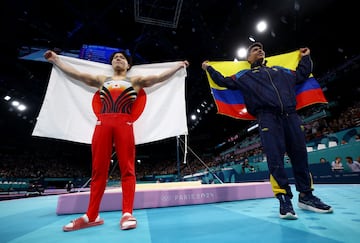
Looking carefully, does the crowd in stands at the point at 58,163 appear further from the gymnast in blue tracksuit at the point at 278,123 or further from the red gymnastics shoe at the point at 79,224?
the red gymnastics shoe at the point at 79,224

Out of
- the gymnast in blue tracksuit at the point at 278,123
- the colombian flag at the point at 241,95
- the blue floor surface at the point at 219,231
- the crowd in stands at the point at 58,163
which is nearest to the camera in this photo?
the blue floor surface at the point at 219,231

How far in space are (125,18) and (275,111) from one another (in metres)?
7.10

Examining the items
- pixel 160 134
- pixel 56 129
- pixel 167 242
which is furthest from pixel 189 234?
pixel 56 129

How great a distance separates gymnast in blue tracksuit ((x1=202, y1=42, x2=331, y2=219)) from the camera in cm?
179

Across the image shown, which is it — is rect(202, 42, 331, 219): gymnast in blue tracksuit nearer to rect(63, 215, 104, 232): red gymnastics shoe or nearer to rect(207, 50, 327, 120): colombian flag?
rect(207, 50, 327, 120): colombian flag

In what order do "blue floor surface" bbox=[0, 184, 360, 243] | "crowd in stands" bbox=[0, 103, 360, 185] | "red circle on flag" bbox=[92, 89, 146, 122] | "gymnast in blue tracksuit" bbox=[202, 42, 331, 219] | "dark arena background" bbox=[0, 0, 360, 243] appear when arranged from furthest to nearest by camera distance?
"crowd in stands" bbox=[0, 103, 360, 185], "red circle on flag" bbox=[92, 89, 146, 122], "gymnast in blue tracksuit" bbox=[202, 42, 331, 219], "dark arena background" bbox=[0, 0, 360, 243], "blue floor surface" bbox=[0, 184, 360, 243]

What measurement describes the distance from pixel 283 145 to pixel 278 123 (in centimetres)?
21

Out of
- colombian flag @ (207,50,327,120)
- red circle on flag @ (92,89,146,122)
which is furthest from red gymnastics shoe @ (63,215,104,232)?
colombian flag @ (207,50,327,120)

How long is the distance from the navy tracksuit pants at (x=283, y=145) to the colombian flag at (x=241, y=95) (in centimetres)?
41

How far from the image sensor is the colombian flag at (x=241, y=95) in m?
2.25

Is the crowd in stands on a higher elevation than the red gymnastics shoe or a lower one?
higher

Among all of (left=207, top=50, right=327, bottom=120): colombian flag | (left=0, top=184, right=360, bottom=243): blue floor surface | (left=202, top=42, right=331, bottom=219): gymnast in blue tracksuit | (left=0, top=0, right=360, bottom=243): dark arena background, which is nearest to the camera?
(left=0, top=184, right=360, bottom=243): blue floor surface

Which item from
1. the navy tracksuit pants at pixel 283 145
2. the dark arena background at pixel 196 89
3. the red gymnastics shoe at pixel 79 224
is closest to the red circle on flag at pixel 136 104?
the dark arena background at pixel 196 89

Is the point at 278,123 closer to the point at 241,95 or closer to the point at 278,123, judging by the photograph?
the point at 278,123
